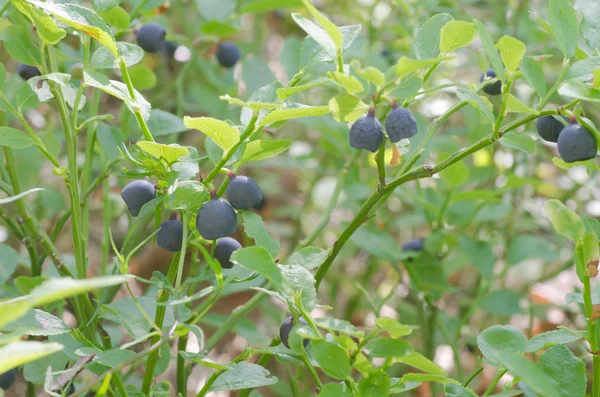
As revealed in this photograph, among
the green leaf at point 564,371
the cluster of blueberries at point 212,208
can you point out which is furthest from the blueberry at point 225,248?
the green leaf at point 564,371

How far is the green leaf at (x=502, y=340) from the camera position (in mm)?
891

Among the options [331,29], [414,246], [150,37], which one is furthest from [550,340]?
[150,37]

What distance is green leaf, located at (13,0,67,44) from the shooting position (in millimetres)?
889

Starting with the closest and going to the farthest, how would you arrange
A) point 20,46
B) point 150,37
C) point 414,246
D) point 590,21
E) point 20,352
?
point 20,352 < point 590,21 < point 20,46 < point 150,37 < point 414,246

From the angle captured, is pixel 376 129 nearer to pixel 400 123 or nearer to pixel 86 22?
pixel 400 123

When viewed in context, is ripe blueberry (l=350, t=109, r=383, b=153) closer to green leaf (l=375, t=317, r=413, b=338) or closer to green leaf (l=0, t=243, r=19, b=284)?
green leaf (l=375, t=317, r=413, b=338)

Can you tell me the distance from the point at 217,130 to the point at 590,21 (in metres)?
0.50

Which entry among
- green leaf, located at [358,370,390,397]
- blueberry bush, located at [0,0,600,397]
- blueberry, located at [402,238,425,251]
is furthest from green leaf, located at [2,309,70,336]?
blueberry, located at [402,238,425,251]

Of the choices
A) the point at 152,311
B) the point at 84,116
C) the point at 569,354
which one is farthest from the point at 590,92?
the point at 84,116

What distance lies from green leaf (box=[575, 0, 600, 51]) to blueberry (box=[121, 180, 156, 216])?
1.92ft

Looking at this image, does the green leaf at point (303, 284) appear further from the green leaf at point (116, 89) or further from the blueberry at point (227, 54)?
the blueberry at point (227, 54)

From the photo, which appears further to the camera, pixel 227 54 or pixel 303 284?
pixel 227 54

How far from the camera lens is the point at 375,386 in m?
0.80

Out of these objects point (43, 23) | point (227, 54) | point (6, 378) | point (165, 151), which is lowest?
point (6, 378)
